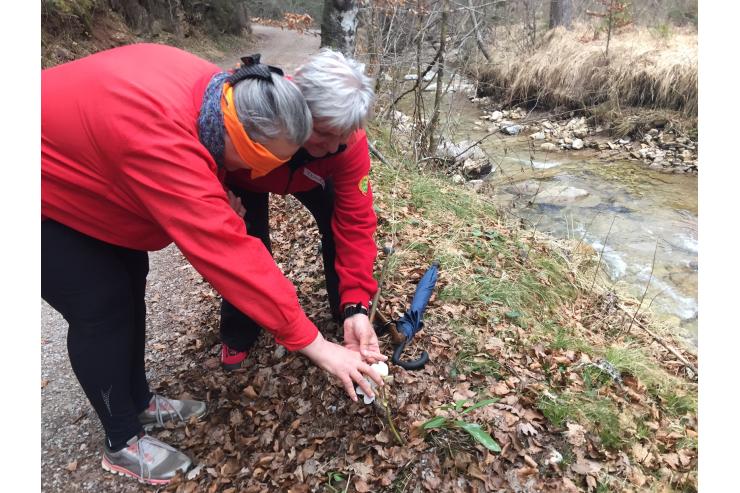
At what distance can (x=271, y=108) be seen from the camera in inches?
58.7

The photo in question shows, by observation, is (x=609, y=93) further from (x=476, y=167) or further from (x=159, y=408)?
(x=159, y=408)

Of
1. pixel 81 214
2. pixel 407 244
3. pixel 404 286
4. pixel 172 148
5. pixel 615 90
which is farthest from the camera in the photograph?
pixel 615 90

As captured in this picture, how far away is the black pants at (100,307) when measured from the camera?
1707mm

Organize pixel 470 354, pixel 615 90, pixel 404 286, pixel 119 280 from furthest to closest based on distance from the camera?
pixel 615 90, pixel 404 286, pixel 470 354, pixel 119 280

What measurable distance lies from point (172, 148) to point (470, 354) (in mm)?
2039

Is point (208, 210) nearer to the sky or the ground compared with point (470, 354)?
nearer to the sky

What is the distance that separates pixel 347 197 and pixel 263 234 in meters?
0.64

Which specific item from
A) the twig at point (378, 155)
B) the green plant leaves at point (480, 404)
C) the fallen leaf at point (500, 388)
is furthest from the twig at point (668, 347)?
the twig at point (378, 155)

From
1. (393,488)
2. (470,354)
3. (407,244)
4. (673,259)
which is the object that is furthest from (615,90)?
(393,488)

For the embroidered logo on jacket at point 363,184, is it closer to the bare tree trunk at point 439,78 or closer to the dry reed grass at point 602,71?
the bare tree trunk at point 439,78

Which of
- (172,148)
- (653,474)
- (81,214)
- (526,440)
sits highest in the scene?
(172,148)

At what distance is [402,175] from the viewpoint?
598cm

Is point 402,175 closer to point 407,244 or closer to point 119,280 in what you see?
point 407,244

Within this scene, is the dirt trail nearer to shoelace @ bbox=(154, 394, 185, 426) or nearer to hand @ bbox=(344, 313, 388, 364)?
shoelace @ bbox=(154, 394, 185, 426)
